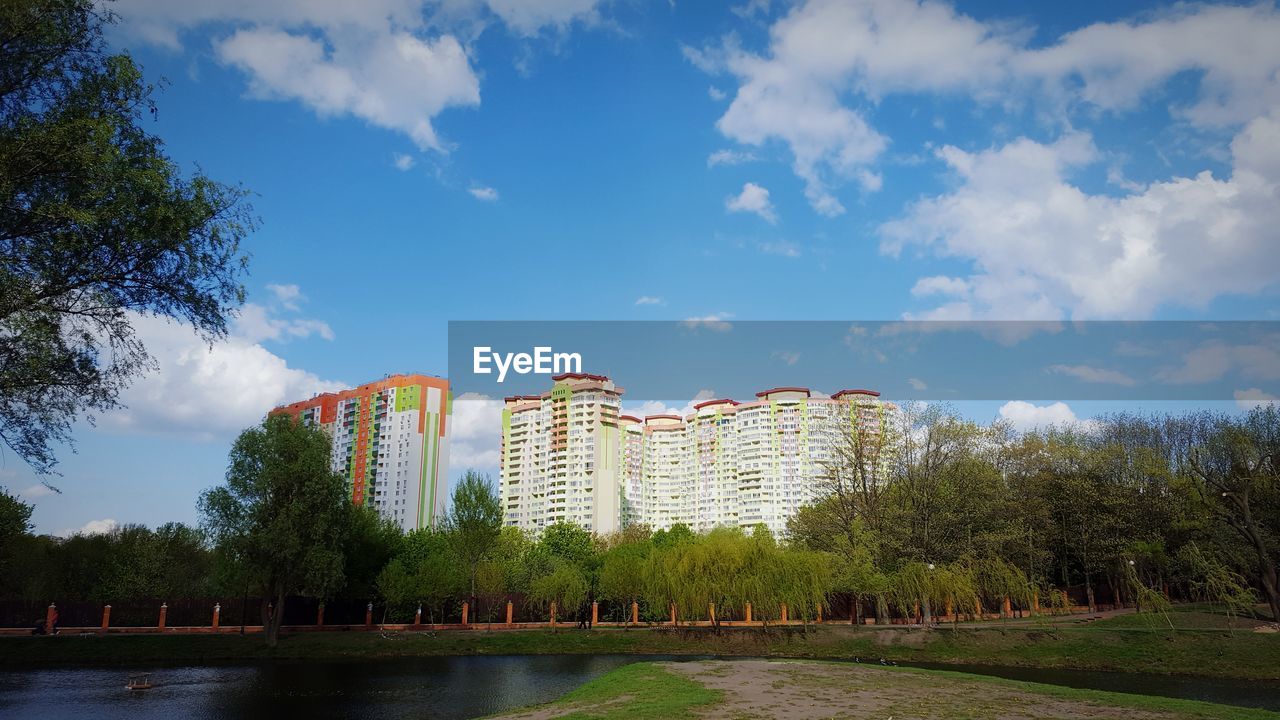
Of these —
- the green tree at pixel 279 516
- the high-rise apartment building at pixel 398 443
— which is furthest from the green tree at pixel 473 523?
the high-rise apartment building at pixel 398 443

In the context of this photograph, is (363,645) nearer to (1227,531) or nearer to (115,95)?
(115,95)

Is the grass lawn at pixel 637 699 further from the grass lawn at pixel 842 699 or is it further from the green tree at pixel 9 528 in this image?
the green tree at pixel 9 528

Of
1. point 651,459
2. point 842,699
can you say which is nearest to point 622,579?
point 842,699

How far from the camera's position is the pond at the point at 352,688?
20781 mm

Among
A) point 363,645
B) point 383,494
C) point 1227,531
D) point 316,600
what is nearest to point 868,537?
point 1227,531

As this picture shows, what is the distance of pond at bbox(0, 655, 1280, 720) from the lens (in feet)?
68.2

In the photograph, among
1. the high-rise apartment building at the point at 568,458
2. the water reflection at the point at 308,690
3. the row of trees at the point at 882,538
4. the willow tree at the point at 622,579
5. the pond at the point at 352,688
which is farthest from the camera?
the high-rise apartment building at the point at 568,458

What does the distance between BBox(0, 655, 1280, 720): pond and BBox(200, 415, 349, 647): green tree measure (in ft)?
20.5

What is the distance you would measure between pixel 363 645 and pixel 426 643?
3.27 meters

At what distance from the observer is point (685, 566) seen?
3931cm

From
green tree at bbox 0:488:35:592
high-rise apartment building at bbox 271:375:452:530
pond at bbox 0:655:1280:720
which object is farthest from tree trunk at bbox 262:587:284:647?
high-rise apartment building at bbox 271:375:452:530

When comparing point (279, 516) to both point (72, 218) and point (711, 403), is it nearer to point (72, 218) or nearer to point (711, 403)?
point (72, 218)

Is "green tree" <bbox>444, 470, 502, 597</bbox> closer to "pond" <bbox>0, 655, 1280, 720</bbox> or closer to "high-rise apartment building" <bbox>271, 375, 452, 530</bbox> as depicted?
"pond" <bbox>0, 655, 1280, 720</bbox>

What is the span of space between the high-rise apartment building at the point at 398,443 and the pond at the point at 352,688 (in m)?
94.0
